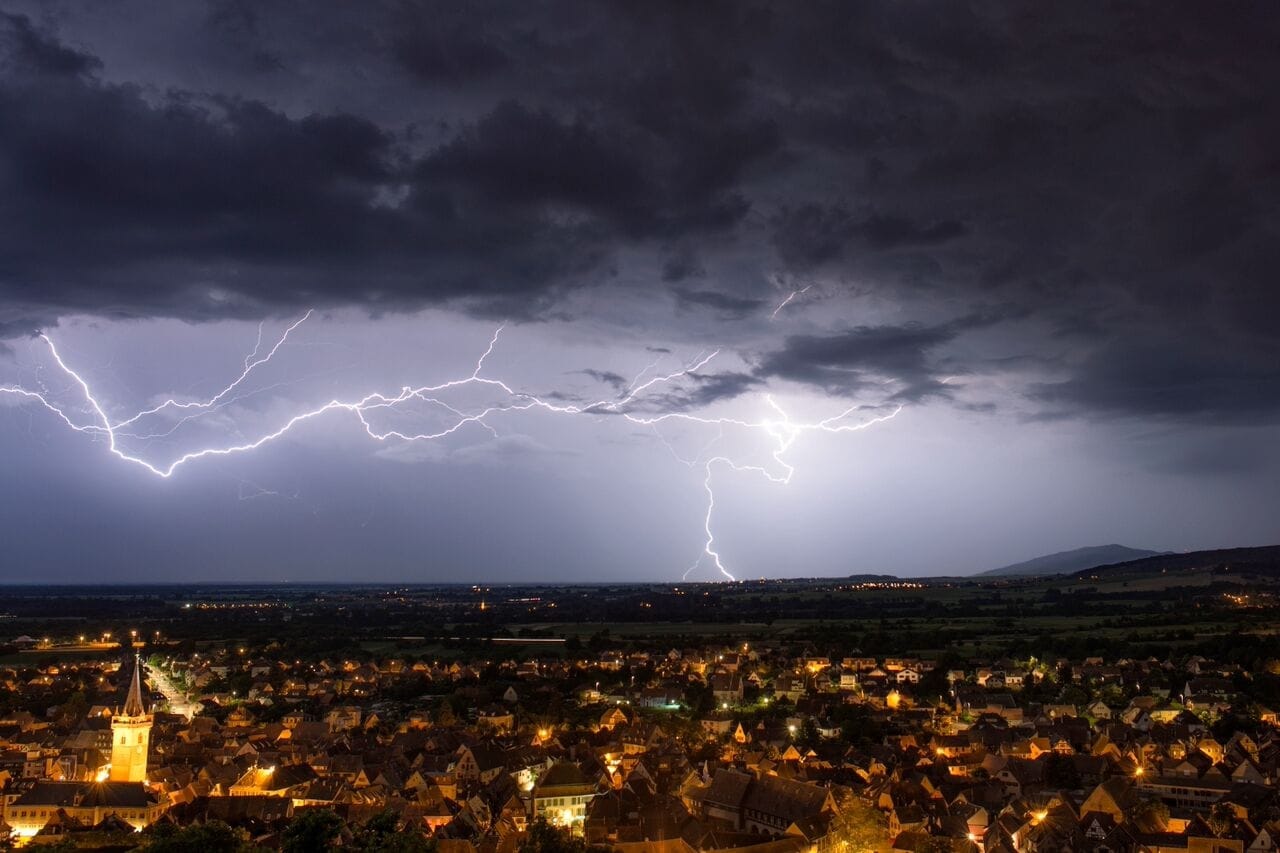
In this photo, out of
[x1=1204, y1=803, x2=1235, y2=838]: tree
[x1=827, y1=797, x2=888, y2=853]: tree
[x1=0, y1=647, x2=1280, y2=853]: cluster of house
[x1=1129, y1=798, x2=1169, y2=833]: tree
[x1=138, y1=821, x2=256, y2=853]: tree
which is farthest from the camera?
[x1=0, y1=647, x2=1280, y2=853]: cluster of house

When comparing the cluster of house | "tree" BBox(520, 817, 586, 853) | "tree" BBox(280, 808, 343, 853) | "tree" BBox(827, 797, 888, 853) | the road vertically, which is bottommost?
the road

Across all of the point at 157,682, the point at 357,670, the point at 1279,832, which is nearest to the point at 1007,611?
the point at 357,670

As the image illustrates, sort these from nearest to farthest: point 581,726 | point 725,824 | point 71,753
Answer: point 725,824
point 71,753
point 581,726

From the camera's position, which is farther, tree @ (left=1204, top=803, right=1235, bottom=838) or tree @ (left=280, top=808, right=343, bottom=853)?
tree @ (left=1204, top=803, right=1235, bottom=838)

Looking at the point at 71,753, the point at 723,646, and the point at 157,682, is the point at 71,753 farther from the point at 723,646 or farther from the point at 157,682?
the point at 723,646

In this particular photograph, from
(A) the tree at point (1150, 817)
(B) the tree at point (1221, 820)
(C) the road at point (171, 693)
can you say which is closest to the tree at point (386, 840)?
(A) the tree at point (1150, 817)

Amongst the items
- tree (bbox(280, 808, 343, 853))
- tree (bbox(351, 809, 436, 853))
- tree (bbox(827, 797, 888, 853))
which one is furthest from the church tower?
tree (bbox(827, 797, 888, 853))

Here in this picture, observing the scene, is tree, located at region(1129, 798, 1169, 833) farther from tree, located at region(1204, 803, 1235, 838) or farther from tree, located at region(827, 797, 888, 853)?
tree, located at region(827, 797, 888, 853)
